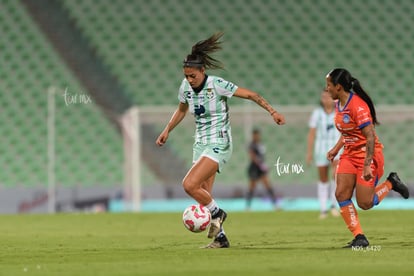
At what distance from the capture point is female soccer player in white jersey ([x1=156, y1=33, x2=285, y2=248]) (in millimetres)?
9750

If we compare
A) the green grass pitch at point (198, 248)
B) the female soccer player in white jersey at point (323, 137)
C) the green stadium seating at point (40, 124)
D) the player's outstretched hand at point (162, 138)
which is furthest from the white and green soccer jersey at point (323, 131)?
the player's outstretched hand at point (162, 138)

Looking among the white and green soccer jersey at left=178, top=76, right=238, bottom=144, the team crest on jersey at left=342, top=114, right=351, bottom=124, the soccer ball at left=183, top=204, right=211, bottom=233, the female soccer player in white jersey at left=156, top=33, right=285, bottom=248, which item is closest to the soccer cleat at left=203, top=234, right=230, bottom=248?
the female soccer player in white jersey at left=156, top=33, right=285, bottom=248

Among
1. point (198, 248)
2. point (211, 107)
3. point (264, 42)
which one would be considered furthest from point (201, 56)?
point (264, 42)

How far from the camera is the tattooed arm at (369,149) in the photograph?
29.9 feet

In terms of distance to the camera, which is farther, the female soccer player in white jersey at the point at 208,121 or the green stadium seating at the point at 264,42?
the green stadium seating at the point at 264,42

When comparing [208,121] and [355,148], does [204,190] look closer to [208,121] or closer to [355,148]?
[208,121]

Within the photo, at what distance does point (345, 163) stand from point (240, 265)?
7.84 feet

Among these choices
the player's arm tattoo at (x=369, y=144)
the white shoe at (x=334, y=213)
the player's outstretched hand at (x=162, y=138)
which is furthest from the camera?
Answer: the white shoe at (x=334, y=213)

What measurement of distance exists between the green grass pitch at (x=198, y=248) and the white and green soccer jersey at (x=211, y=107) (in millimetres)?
1150

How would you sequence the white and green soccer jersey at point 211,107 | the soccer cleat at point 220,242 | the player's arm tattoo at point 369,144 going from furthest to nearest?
1. the white and green soccer jersey at point 211,107
2. the soccer cleat at point 220,242
3. the player's arm tattoo at point 369,144

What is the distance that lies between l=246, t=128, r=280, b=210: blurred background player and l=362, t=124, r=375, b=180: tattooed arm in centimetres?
1039

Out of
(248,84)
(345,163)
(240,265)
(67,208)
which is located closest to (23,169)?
(67,208)

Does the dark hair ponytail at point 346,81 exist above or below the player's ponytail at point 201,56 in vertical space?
below

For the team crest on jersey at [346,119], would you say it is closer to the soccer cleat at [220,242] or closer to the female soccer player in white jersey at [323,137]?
the soccer cleat at [220,242]
